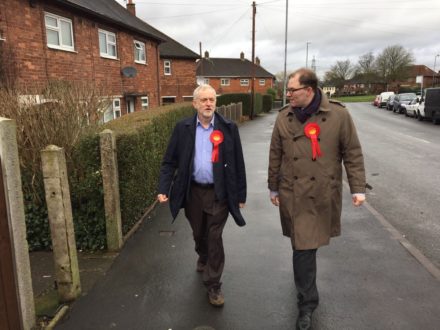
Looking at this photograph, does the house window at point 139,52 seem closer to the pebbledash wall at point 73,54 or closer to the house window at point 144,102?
the pebbledash wall at point 73,54

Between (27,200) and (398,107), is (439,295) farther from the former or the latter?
(398,107)

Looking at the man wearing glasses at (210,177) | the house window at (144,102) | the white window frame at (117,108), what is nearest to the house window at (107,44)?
the white window frame at (117,108)

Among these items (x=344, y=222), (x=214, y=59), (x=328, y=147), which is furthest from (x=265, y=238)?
(x=214, y=59)

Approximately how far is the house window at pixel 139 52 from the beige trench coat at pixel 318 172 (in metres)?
17.1

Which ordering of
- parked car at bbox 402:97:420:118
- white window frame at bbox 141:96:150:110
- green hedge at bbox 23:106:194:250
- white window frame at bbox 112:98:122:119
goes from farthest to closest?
parked car at bbox 402:97:420:118, white window frame at bbox 141:96:150:110, white window frame at bbox 112:98:122:119, green hedge at bbox 23:106:194:250

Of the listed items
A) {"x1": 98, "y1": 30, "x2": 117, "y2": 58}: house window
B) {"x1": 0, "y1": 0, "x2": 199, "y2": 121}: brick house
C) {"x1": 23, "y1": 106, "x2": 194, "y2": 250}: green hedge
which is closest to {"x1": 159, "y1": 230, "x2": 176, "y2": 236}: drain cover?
{"x1": 23, "y1": 106, "x2": 194, "y2": 250}: green hedge

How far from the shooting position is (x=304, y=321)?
3098 mm

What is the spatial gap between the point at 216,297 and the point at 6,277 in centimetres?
171

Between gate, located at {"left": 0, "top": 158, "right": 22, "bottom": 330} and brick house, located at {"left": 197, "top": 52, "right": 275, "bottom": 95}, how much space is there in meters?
62.1

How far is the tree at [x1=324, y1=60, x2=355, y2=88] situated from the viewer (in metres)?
88.4

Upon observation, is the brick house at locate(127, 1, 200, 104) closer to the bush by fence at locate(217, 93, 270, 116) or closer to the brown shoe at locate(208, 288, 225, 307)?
the bush by fence at locate(217, 93, 270, 116)

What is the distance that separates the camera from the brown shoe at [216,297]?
136 inches

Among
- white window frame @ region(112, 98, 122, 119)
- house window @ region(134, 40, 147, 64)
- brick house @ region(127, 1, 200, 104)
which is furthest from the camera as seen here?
brick house @ region(127, 1, 200, 104)

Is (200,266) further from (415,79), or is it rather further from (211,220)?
(415,79)
